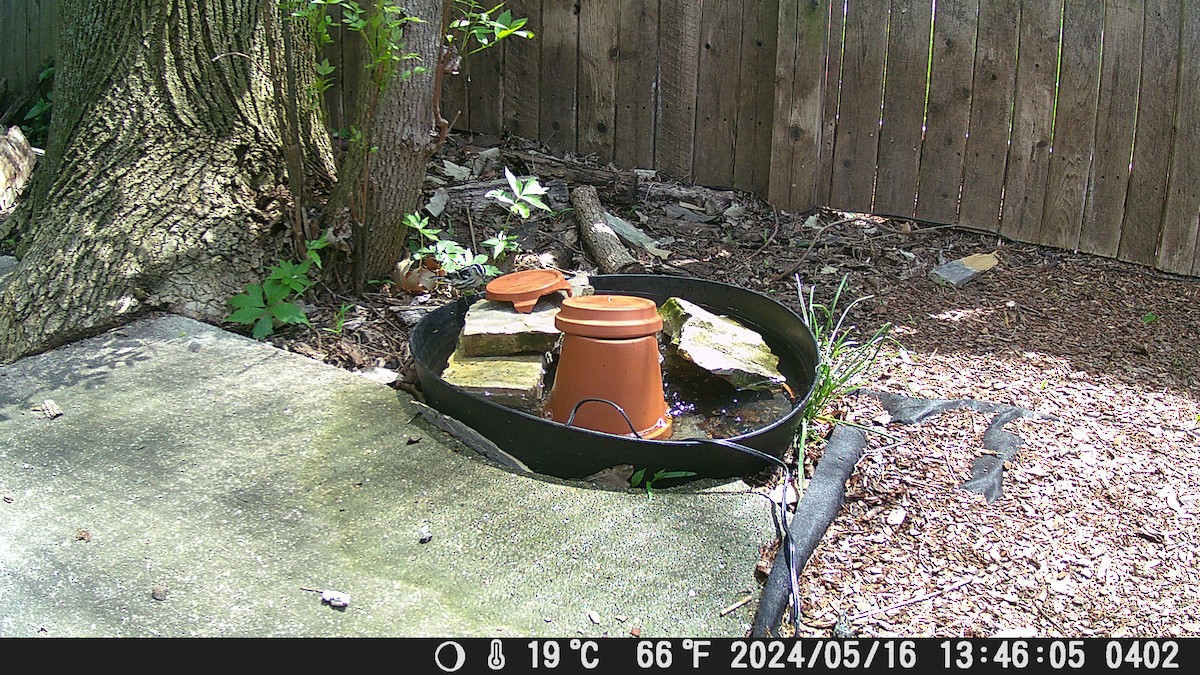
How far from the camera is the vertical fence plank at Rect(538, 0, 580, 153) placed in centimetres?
506

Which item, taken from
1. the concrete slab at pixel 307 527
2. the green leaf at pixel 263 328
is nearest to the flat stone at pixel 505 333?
the concrete slab at pixel 307 527

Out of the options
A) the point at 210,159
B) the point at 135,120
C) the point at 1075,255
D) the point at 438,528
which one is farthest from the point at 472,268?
the point at 1075,255

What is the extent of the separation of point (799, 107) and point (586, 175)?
3.50 ft

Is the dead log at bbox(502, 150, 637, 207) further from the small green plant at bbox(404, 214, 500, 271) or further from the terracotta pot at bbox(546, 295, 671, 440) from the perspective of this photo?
the terracotta pot at bbox(546, 295, 671, 440)

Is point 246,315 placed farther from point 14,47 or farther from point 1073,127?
point 14,47

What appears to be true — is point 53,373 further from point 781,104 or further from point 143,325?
point 781,104

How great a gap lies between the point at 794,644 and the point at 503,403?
1.11 meters

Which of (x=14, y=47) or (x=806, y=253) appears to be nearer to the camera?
(x=806, y=253)

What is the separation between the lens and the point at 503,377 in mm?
2854

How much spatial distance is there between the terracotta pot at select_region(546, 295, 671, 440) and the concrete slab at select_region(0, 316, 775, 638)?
0.33 metres

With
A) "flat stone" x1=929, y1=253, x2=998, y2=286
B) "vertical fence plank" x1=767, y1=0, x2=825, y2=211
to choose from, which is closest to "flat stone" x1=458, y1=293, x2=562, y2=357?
"flat stone" x1=929, y1=253, x2=998, y2=286

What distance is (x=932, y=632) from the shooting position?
7.06ft

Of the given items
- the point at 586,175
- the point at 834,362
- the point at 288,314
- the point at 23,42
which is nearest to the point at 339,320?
the point at 288,314

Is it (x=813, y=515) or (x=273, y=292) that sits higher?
(x=273, y=292)
